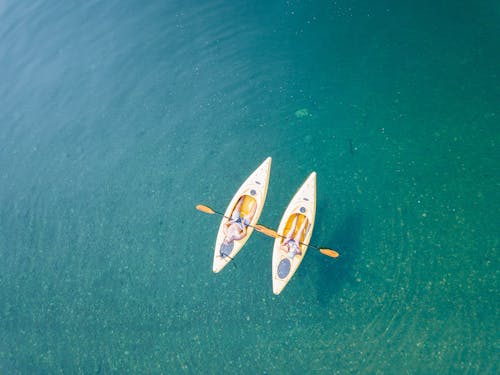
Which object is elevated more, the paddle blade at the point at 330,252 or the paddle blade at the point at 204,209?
the paddle blade at the point at 204,209

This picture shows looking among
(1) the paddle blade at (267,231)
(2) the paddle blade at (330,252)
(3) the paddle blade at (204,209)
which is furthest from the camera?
(3) the paddle blade at (204,209)

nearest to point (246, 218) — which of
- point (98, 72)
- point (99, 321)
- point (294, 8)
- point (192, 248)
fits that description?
point (192, 248)

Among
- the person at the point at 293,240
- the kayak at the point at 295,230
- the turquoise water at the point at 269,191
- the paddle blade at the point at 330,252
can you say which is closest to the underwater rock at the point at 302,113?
the turquoise water at the point at 269,191

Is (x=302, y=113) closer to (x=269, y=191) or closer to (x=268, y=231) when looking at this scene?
(x=269, y=191)

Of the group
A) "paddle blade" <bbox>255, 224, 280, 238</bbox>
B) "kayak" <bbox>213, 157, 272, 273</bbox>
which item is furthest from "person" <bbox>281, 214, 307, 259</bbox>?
"kayak" <bbox>213, 157, 272, 273</bbox>

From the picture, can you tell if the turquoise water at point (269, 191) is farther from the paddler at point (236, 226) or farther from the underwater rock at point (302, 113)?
the paddler at point (236, 226)

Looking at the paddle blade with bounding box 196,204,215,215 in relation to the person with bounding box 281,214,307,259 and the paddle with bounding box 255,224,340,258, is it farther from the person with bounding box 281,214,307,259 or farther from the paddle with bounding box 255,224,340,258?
the person with bounding box 281,214,307,259

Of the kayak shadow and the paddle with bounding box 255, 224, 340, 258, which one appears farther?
the kayak shadow
